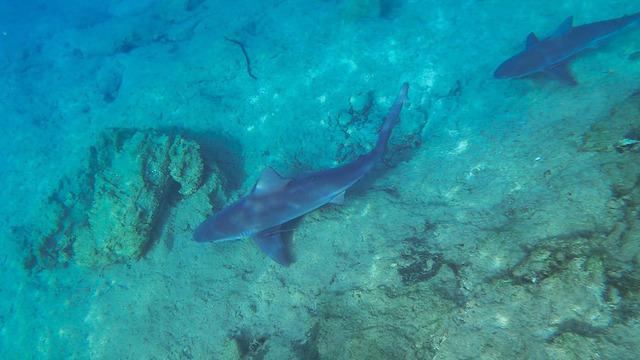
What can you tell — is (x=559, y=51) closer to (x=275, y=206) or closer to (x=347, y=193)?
(x=347, y=193)

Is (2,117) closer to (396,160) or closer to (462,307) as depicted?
(396,160)

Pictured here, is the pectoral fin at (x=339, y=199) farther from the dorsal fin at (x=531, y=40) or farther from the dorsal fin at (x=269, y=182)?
the dorsal fin at (x=531, y=40)

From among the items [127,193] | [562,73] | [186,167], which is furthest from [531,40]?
[127,193]

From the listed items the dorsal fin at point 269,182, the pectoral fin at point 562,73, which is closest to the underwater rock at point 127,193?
the dorsal fin at point 269,182

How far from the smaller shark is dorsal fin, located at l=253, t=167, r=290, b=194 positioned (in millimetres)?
4875

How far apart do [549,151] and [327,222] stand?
343cm

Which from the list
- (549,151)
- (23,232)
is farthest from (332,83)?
(23,232)

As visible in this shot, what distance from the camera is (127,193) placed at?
21.5 feet

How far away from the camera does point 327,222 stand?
5.71 metres

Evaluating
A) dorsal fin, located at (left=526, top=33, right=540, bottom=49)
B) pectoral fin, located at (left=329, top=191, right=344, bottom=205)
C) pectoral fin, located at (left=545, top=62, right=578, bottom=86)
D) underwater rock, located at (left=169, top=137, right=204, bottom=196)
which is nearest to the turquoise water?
underwater rock, located at (left=169, top=137, right=204, bottom=196)

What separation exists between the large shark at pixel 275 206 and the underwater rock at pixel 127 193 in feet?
5.30

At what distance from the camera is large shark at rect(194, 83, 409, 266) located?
536 centimetres

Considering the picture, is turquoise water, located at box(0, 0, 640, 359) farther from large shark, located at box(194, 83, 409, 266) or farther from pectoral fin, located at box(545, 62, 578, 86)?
large shark, located at box(194, 83, 409, 266)

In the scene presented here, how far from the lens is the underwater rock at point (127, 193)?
6449 millimetres
